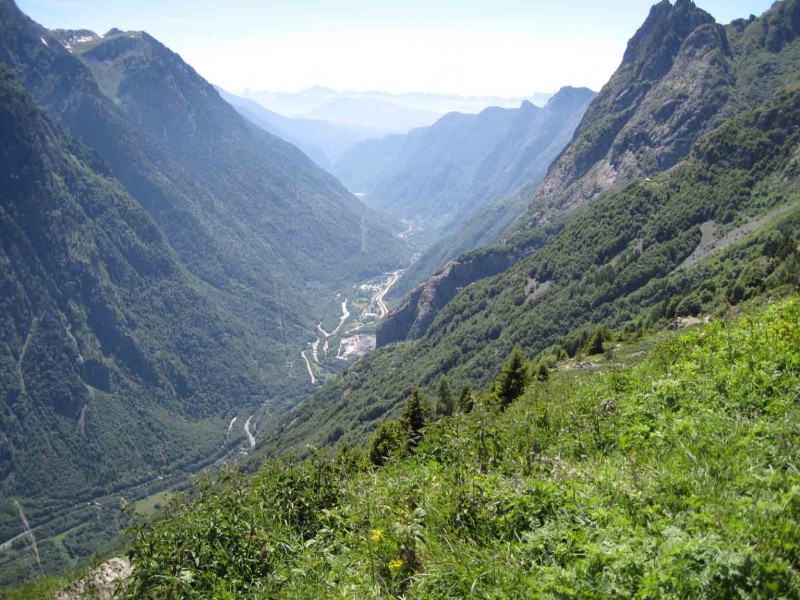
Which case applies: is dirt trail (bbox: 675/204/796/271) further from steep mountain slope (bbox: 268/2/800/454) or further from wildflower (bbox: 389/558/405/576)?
wildflower (bbox: 389/558/405/576)

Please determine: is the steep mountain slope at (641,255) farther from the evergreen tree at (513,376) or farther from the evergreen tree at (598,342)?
the evergreen tree at (513,376)

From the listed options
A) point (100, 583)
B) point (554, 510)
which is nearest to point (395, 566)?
point (554, 510)

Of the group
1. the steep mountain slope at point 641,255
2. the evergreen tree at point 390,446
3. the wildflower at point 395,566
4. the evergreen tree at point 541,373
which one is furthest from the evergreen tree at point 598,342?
the wildflower at point 395,566

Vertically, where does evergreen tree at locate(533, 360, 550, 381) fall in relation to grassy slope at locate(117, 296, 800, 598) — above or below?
below

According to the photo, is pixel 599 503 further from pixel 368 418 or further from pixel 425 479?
pixel 368 418

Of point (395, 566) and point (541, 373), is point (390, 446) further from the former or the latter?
point (541, 373)

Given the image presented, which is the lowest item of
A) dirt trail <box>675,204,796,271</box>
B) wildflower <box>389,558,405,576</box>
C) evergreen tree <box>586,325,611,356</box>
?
evergreen tree <box>586,325,611,356</box>

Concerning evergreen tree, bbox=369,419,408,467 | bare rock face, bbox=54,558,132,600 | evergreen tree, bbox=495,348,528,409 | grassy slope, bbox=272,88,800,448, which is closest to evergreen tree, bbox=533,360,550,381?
evergreen tree, bbox=495,348,528,409
